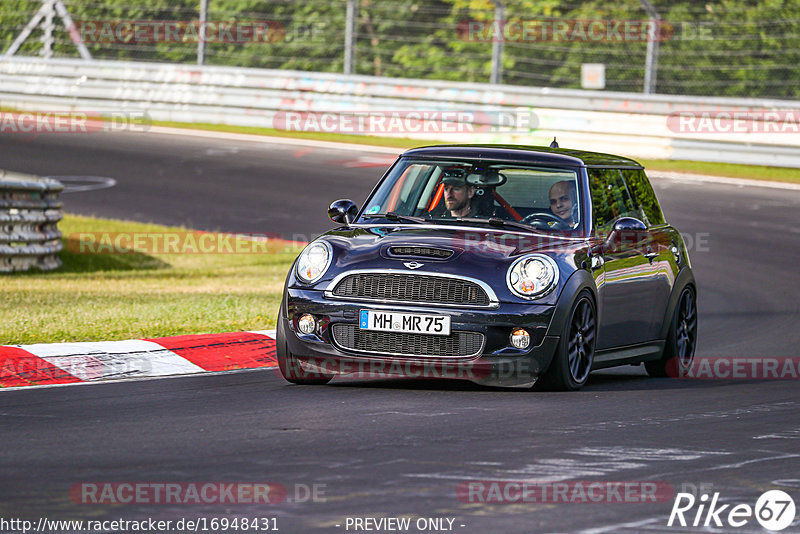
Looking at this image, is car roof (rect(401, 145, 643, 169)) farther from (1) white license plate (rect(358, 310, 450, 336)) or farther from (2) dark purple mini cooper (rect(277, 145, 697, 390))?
(1) white license plate (rect(358, 310, 450, 336))

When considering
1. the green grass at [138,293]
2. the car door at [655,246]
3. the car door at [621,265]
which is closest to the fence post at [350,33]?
the green grass at [138,293]

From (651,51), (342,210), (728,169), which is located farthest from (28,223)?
(651,51)

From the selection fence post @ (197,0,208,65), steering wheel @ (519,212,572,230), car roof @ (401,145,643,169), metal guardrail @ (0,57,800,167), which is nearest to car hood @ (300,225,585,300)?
steering wheel @ (519,212,572,230)

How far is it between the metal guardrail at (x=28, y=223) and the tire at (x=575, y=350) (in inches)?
326

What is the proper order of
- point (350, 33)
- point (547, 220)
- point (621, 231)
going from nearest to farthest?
point (547, 220)
point (621, 231)
point (350, 33)

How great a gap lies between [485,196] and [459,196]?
0.17 meters

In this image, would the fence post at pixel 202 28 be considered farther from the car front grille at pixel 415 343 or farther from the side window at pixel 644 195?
the car front grille at pixel 415 343

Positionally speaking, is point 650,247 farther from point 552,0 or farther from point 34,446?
point 552,0

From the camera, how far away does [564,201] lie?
30.7 feet

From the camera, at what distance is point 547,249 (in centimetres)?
862

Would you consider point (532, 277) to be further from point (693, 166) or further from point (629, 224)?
point (693, 166)

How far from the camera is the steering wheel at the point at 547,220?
30.0ft

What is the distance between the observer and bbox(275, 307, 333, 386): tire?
8750 millimetres

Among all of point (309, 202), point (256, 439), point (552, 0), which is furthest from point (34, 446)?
point (552, 0)
